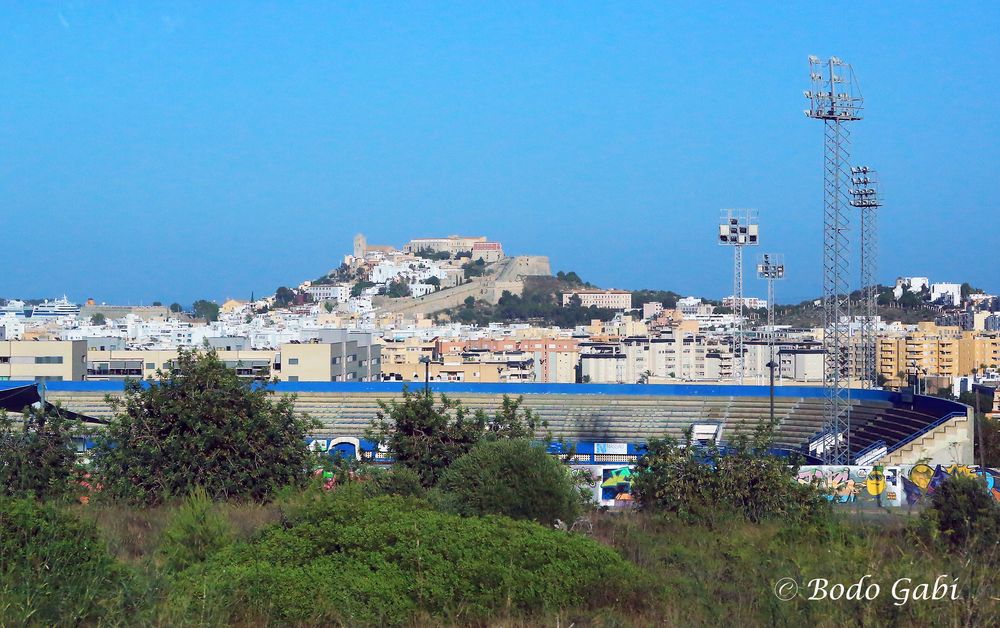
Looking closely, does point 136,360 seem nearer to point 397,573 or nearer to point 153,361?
point 153,361

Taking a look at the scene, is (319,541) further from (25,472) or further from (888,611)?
(25,472)

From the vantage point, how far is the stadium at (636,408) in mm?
17219

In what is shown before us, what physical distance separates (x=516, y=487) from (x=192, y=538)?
5.01 ft

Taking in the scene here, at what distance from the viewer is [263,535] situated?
400 cm

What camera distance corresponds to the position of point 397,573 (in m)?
3.55

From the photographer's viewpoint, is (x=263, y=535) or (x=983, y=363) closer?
(x=263, y=535)

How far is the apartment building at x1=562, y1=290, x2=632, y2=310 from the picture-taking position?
306 feet

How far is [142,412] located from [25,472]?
31.0 inches

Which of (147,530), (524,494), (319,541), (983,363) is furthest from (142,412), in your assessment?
(983,363)

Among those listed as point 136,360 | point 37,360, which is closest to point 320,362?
point 136,360

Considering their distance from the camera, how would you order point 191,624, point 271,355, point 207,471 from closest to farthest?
point 191,624 < point 207,471 < point 271,355

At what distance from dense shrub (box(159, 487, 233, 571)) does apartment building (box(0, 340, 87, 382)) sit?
24447 millimetres

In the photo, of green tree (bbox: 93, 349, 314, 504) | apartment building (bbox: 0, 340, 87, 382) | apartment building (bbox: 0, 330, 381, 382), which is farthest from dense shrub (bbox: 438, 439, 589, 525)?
apartment building (bbox: 0, 340, 87, 382)

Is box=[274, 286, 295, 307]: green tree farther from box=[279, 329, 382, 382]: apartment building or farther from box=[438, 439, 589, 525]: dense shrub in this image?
box=[438, 439, 589, 525]: dense shrub
